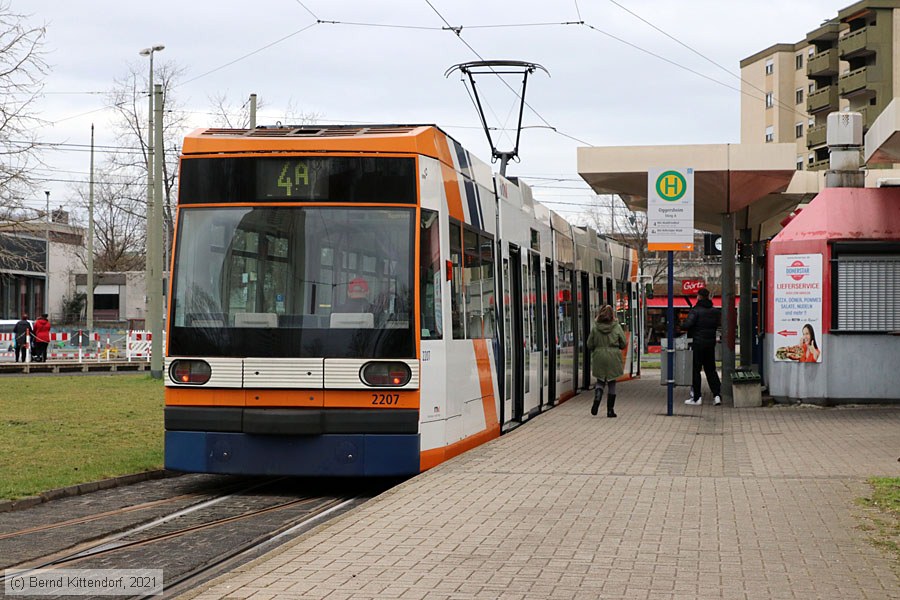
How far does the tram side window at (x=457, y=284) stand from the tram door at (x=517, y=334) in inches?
131

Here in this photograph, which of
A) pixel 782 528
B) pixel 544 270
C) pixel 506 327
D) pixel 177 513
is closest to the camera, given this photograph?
pixel 782 528

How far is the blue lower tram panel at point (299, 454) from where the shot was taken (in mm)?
11031

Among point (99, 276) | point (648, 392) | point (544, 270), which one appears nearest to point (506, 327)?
point (544, 270)

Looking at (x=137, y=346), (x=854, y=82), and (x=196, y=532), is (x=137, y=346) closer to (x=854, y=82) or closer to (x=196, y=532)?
(x=854, y=82)

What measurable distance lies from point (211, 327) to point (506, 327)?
506 cm

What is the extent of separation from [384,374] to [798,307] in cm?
1101

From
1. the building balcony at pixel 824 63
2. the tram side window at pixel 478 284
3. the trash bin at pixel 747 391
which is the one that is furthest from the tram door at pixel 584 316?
the building balcony at pixel 824 63

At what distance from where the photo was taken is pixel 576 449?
14.0 m

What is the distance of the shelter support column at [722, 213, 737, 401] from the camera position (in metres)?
22.9

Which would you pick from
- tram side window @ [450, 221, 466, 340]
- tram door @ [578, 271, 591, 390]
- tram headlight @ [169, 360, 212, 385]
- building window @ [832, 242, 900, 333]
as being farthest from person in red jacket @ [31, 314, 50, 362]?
tram headlight @ [169, 360, 212, 385]

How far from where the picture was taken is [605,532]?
8.34 meters

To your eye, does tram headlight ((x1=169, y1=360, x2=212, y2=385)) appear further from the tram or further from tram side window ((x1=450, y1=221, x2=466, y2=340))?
tram side window ((x1=450, y1=221, x2=466, y2=340))

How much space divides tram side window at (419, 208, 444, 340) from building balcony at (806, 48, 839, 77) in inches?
2600

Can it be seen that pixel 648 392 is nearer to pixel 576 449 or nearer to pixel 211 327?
pixel 576 449
